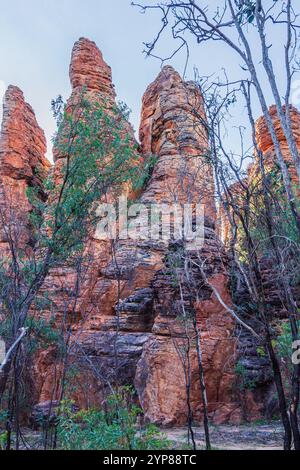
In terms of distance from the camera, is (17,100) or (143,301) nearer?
(143,301)

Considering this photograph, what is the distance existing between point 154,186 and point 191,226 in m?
4.84

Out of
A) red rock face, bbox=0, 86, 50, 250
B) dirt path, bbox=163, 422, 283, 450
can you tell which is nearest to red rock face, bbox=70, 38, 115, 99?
red rock face, bbox=0, 86, 50, 250

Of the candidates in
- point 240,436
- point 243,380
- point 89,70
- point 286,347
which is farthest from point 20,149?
point 240,436

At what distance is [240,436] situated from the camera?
11.2 m

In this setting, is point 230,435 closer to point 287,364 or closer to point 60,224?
point 287,364

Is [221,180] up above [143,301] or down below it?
above

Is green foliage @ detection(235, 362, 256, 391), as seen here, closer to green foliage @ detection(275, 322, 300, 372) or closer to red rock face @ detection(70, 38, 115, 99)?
green foliage @ detection(275, 322, 300, 372)

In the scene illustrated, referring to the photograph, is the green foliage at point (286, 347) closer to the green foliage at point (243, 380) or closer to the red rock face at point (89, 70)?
the green foliage at point (243, 380)

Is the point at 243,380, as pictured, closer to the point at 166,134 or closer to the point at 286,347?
the point at 286,347

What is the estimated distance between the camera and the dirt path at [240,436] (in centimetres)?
943

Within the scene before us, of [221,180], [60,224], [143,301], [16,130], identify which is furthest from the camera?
[16,130]

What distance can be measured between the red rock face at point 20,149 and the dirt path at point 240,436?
16.7 meters

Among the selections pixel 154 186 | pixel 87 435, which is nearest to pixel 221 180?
pixel 87 435

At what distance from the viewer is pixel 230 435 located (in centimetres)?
1139
